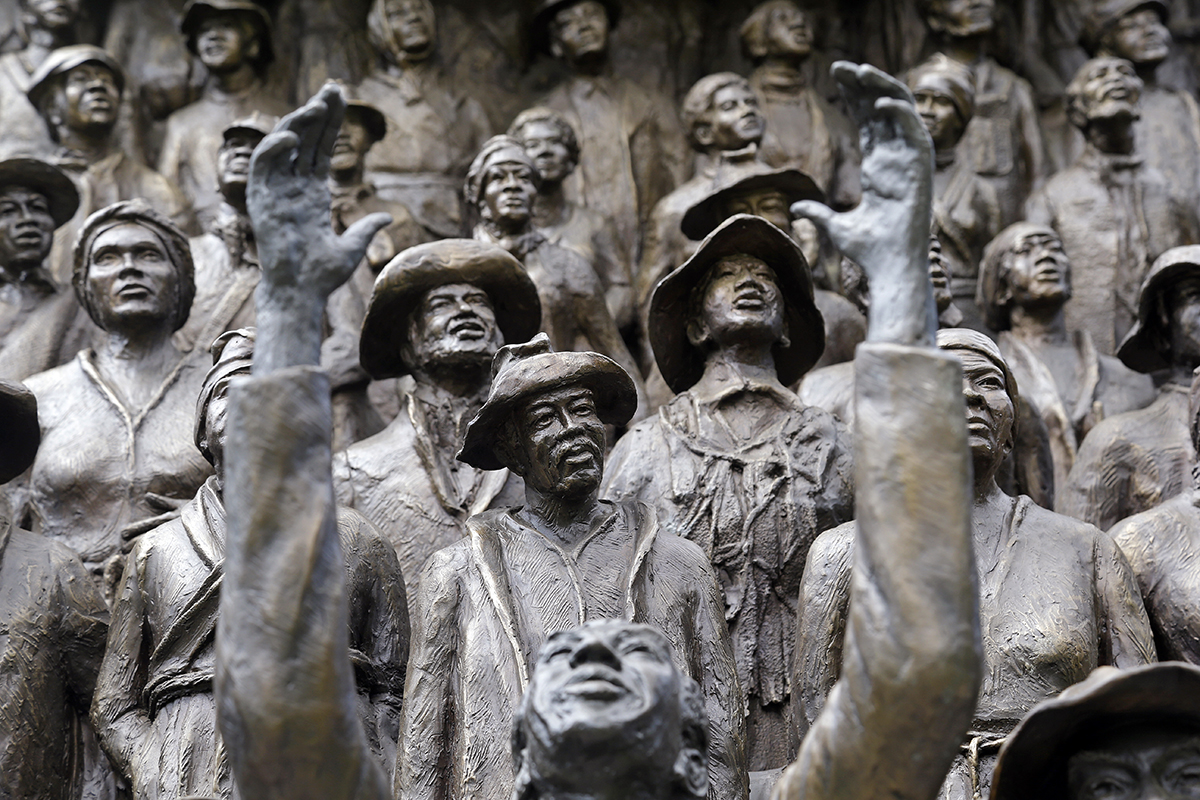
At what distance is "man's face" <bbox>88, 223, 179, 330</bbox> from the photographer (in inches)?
300

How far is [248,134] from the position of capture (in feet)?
29.9

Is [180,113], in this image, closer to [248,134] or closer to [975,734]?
[248,134]

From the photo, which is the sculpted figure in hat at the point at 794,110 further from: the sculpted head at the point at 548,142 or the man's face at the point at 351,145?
the man's face at the point at 351,145

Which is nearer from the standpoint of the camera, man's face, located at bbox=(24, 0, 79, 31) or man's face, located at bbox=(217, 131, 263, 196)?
man's face, located at bbox=(217, 131, 263, 196)

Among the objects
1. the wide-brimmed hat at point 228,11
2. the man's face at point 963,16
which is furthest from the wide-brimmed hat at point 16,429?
the man's face at point 963,16

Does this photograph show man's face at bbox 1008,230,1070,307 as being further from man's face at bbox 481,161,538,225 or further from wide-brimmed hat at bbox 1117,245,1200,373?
man's face at bbox 481,161,538,225

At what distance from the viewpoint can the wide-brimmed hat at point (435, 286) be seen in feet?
23.9

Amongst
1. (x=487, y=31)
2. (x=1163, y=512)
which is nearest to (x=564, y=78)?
(x=487, y=31)

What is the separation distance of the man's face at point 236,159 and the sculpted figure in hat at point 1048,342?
351cm

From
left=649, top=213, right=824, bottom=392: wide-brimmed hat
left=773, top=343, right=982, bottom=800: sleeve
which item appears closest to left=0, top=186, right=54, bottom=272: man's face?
left=649, top=213, right=824, bottom=392: wide-brimmed hat

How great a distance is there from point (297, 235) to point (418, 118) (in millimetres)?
6065

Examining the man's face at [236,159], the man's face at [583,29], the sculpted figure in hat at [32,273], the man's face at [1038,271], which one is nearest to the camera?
the sculpted figure in hat at [32,273]

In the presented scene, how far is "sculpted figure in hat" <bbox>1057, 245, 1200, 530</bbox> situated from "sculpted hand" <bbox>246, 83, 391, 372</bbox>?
375 cm

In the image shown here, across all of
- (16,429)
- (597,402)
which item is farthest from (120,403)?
(597,402)
